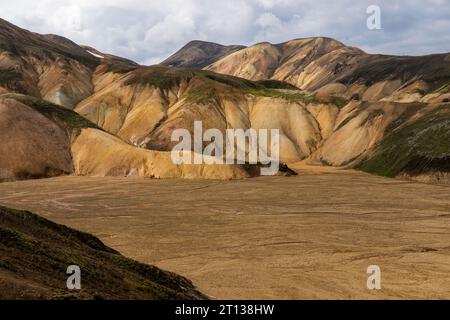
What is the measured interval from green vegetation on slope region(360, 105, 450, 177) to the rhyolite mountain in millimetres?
156

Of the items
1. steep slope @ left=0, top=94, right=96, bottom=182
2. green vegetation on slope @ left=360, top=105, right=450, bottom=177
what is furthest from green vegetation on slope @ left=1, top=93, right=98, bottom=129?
green vegetation on slope @ left=360, top=105, right=450, bottom=177

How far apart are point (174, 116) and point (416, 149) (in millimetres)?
42164

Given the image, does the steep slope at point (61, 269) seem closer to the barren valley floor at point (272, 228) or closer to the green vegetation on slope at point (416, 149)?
the barren valley floor at point (272, 228)

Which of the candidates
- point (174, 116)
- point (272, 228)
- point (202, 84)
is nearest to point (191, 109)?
point (174, 116)

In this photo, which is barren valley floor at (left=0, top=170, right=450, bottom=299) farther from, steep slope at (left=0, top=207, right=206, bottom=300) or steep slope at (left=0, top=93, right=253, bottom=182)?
steep slope at (left=0, top=207, right=206, bottom=300)

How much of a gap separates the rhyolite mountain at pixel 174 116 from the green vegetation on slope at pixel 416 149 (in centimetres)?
16

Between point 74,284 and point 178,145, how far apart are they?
71652 mm

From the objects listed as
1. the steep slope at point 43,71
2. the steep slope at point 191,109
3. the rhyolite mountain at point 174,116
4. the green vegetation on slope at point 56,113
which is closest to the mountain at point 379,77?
the rhyolite mountain at point 174,116

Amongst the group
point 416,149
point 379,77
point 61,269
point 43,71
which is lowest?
point 61,269

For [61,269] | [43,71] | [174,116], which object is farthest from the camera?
[43,71]

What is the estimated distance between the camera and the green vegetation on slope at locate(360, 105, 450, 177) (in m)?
61.8

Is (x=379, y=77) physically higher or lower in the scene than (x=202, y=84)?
higher

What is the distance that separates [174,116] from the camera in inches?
3671

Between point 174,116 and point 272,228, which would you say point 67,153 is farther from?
point 272,228
